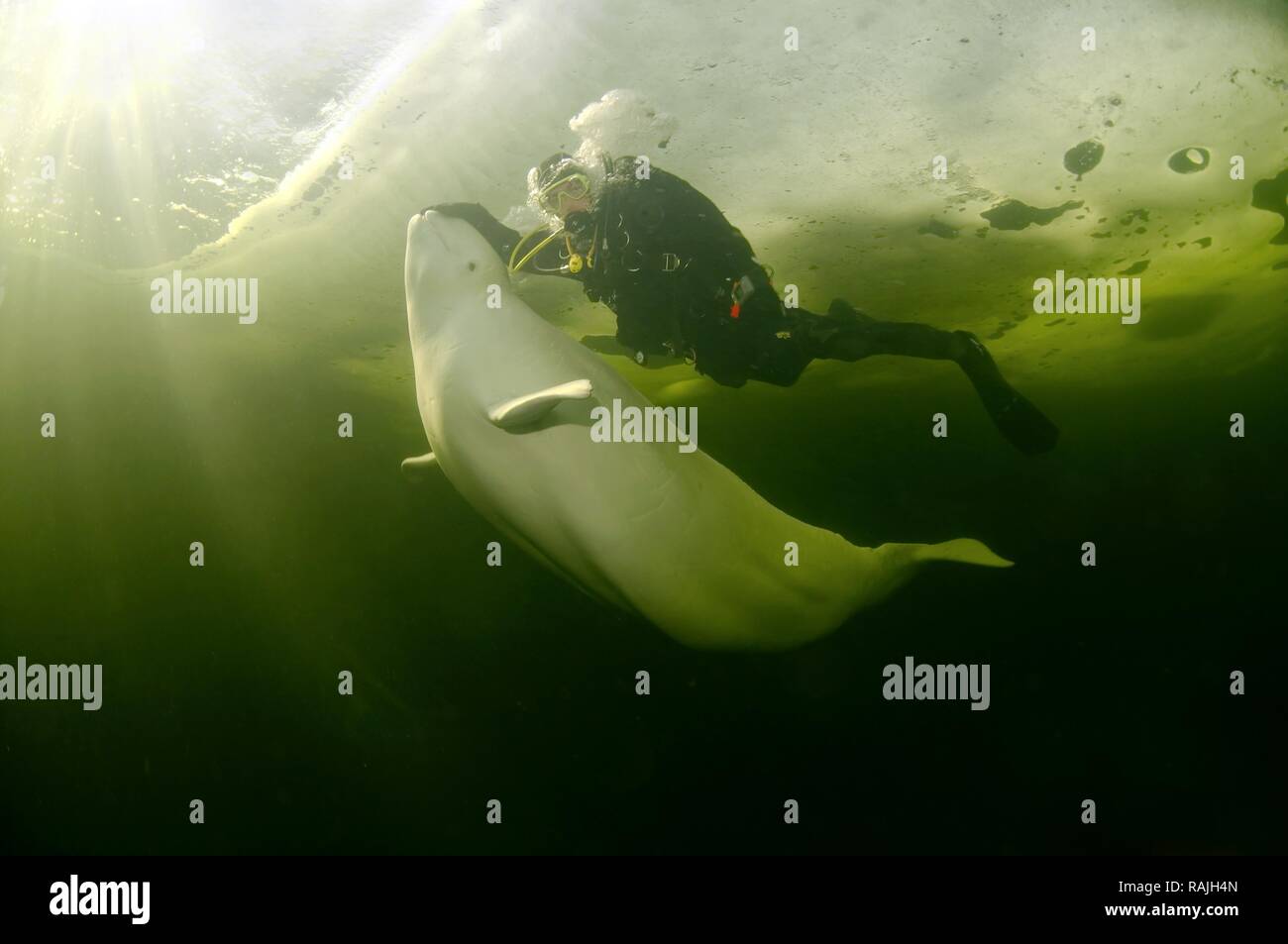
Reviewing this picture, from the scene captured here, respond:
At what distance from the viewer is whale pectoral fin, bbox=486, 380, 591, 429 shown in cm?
385

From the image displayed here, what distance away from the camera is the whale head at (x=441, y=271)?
482 cm

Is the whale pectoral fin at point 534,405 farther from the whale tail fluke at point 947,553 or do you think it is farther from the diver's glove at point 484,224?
the whale tail fluke at point 947,553

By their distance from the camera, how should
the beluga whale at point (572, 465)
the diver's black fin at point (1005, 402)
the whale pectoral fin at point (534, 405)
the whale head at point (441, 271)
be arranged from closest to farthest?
the whale pectoral fin at point (534, 405)
the beluga whale at point (572, 465)
the whale head at point (441, 271)
the diver's black fin at point (1005, 402)

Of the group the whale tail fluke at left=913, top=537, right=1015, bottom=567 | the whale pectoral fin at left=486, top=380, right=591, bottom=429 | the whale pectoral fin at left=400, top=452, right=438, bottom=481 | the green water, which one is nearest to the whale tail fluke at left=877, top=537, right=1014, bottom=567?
the whale tail fluke at left=913, top=537, right=1015, bottom=567

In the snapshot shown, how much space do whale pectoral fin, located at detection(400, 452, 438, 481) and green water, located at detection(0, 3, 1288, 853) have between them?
2.48m

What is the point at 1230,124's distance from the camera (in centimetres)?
750

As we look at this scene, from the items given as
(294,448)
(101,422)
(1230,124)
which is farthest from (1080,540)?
(101,422)

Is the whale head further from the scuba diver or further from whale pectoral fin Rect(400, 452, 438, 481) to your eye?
whale pectoral fin Rect(400, 452, 438, 481)

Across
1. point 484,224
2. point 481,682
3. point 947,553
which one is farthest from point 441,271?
point 481,682

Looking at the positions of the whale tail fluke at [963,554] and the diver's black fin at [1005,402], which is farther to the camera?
the whale tail fluke at [963,554]

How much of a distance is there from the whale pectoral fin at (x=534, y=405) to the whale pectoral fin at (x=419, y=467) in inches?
91.4

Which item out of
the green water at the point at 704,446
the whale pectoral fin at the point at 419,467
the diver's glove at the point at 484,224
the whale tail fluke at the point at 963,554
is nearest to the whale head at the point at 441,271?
the diver's glove at the point at 484,224

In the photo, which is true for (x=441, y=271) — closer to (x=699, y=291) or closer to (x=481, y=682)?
(x=699, y=291)

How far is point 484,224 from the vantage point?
5.64 m
